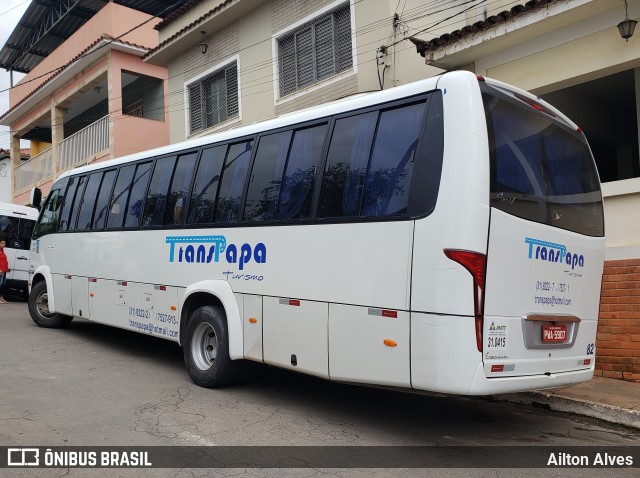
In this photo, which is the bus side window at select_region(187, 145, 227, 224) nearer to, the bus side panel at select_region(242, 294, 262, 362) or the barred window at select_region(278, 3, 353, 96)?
the bus side panel at select_region(242, 294, 262, 362)

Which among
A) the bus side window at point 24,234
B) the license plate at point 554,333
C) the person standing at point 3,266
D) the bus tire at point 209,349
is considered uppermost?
the bus side window at point 24,234

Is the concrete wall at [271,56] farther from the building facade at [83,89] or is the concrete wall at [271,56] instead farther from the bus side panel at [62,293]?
the bus side panel at [62,293]

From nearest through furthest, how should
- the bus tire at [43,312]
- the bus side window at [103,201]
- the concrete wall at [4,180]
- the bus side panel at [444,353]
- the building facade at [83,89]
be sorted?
the bus side panel at [444,353] → the bus side window at [103,201] → the bus tire at [43,312] → the building facade at [83,89] → the concrete wall at [4,180]

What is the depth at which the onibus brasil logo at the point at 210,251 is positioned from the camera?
6012 mm

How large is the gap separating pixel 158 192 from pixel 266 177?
7.38ft

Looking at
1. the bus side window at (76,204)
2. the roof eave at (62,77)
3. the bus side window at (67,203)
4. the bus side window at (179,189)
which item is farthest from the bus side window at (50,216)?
the roof eave at (62,77)

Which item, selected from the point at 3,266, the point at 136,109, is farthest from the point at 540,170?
the point at 136,109

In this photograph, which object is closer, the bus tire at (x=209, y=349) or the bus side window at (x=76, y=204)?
the bus tire at (x=209, y=349)

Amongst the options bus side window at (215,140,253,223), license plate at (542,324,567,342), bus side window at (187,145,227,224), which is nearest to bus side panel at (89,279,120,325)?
bus side window at (187,145,227,224)

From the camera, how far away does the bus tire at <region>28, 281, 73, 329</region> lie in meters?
10.5

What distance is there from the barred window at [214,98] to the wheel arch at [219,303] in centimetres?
817

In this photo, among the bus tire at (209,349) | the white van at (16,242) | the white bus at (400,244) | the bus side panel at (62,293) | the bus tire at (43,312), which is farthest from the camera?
the white van at (16,242)

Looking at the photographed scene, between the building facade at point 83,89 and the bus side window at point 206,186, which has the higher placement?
the building facade at point 83,89

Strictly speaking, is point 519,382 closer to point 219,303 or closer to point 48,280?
point 219,303
